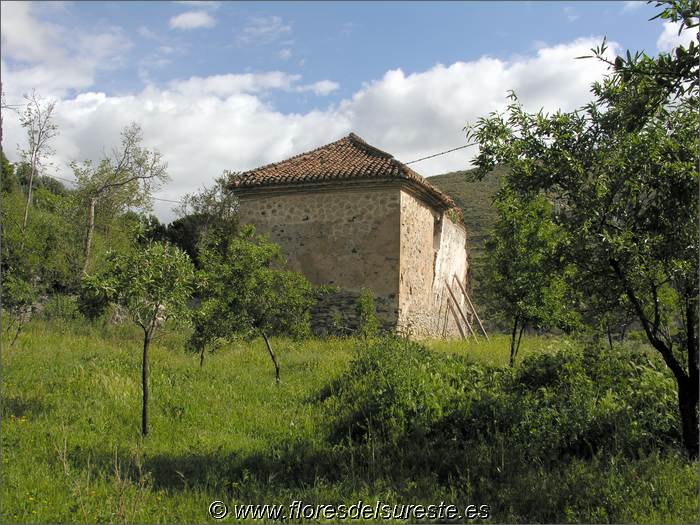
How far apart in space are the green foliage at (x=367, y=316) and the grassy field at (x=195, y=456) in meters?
3.78

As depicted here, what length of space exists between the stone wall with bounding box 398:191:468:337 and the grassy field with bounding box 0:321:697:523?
211 inches

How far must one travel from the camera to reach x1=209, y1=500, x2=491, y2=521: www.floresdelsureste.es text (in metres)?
5.02

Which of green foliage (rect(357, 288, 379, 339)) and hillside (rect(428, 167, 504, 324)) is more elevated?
hillside (rect(428, 167, 504, 324))

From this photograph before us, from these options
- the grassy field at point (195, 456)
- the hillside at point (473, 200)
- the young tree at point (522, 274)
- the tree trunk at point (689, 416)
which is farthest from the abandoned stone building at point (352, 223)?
the hillside at point (473, 200)

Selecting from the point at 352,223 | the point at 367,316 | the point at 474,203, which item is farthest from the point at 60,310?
the point at 474,203

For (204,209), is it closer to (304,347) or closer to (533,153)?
(304,347)

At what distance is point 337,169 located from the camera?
1664 cm

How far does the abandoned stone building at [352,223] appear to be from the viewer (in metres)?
16.1

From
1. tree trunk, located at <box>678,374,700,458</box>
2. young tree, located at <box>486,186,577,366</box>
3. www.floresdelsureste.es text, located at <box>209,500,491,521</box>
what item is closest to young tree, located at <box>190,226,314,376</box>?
young tree, located at <box>486,186,577,366</box>

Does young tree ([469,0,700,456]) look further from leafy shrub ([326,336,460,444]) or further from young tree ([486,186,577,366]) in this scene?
young tree ([486,186,577,366])

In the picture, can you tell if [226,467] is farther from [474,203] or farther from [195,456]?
[474,203]

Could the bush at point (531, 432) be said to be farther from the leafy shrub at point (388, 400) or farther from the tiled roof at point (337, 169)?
the tiled roof at point (337, 169)

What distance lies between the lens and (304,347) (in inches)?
579

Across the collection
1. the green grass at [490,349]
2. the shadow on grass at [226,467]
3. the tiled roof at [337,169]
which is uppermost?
the tiled roof at [337,169]
